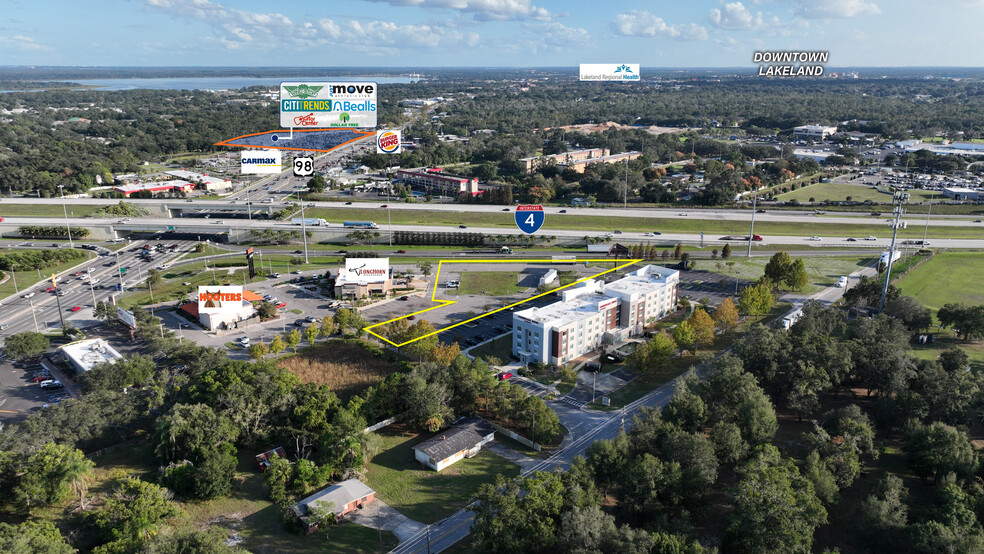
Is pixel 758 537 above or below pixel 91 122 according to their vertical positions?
below

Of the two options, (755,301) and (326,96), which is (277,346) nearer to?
(755,301)

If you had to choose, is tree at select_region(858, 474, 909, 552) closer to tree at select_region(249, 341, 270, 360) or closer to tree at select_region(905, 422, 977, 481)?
tree at select_region(905, 422, 977, 481)

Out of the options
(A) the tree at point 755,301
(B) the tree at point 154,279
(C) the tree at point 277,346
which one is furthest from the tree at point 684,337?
(B) the tree at point 154,279

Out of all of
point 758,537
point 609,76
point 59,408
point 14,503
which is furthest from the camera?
point 609,76

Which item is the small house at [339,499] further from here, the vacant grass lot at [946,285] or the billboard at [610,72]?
the billboard at [610,72]

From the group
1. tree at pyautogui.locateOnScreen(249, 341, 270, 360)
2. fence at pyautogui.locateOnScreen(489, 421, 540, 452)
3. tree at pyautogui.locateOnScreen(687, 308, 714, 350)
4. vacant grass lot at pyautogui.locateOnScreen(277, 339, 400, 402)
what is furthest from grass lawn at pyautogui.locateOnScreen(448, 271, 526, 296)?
fence at pyautogui.locateOnScreen(489, 421, 540, 452)

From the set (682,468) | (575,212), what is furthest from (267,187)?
(682,468)

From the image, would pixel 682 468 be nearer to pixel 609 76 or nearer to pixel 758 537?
pixel 758 537
